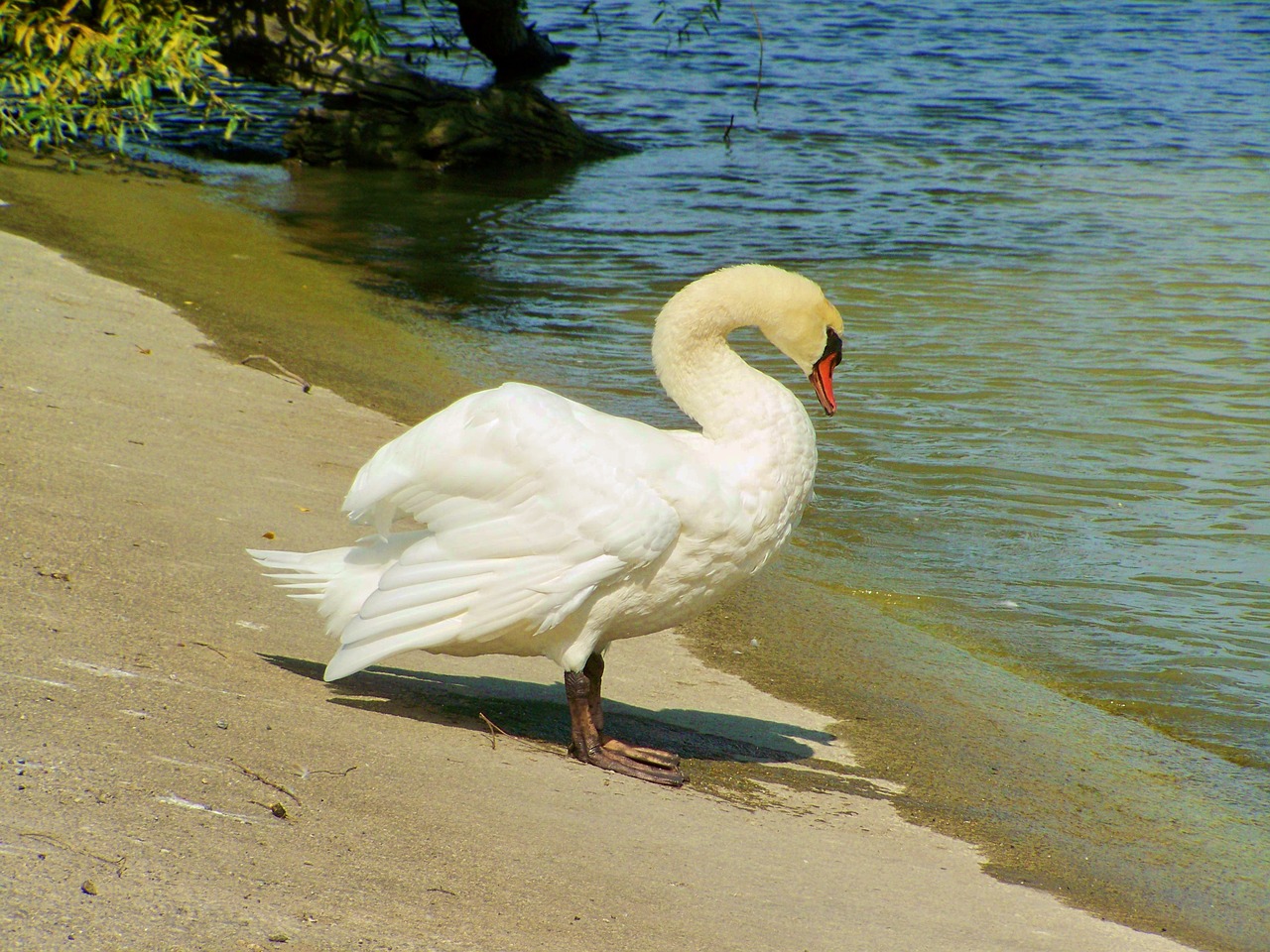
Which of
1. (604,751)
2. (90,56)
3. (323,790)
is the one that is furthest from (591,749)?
(90,56)

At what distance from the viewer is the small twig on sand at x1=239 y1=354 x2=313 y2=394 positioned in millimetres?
7301

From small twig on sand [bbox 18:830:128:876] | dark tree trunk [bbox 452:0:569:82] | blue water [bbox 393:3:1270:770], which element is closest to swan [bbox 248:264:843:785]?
small twig on sand [bbox 18:830:128:876]

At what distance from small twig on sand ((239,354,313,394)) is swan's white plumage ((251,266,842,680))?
3.58 m

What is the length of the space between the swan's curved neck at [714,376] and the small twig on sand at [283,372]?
12.2 ft

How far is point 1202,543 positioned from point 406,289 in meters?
6.43

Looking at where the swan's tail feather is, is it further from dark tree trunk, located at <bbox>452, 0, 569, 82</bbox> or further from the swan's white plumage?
dark tree trunk, located at <bbox>452, 0, 569, 82</bbox>

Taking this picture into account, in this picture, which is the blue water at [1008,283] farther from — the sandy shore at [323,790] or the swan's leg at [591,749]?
the swan's leg at [591,749]

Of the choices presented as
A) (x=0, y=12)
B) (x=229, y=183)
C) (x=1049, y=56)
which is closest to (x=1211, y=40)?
(x=1049, y=56)

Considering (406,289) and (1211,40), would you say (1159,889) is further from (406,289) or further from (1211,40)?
(1211,40)

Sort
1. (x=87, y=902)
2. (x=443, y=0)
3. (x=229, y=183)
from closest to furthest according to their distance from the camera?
(x=87, y=902)
(x=229, y=183)
(x=443, y=0)

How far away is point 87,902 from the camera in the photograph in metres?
2.28

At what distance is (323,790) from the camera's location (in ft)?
9.89

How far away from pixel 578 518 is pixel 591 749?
0.68 meters

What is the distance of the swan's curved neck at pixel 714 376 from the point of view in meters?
3.73
